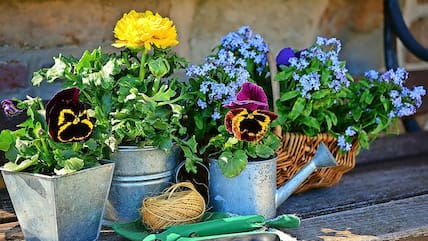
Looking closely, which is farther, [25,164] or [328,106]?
[328,106]

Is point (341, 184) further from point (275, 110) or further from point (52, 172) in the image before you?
point (52, 172)

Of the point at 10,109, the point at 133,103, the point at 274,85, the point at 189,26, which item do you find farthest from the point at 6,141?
the point at 189,26

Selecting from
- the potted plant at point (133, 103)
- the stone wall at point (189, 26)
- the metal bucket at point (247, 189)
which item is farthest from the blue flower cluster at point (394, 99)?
the stone wall at point (189, 26)

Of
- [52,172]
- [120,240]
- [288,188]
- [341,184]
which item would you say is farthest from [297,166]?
[52,172]

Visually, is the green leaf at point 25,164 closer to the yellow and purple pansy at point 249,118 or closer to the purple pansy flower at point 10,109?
the purple pansy flower at point 10,109

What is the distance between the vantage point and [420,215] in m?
1.13

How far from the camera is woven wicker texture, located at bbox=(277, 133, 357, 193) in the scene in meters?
1.18

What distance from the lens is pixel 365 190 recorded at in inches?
51.5

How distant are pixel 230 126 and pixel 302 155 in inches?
10.4

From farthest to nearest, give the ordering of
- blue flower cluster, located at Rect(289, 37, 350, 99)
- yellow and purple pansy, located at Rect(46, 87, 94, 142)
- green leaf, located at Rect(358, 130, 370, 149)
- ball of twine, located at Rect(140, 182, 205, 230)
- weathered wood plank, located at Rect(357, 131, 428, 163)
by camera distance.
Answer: weathered wood plank, located at Rect(357, 131, 428, 163) → green leaf, located at Rect(358, 130, 370, 149) → blue flower cluster, located at Rect(289, 37, 350, 99) → ball of twine, located at Rect(140, 182, 205, 230) → yellow and purple pansy, located at Rect(46, 87, 94, 142)

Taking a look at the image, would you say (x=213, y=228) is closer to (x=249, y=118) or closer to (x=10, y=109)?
(x=249, y=118)

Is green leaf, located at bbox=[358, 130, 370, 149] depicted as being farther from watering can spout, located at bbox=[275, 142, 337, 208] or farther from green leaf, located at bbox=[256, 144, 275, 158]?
green leaf, located at bbox=[256, 144, 275, 158]

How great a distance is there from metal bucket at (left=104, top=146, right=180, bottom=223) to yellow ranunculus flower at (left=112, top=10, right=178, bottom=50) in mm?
163

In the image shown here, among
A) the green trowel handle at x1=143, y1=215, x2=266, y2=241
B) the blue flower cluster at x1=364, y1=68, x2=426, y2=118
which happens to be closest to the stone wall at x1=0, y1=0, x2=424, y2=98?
the blue flower cluster at x1=364, y1=68, x2=426, y2=118
